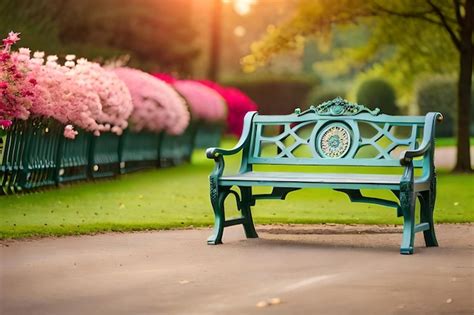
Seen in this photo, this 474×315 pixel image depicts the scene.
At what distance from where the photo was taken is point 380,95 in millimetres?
47375

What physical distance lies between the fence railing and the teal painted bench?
17.5ft

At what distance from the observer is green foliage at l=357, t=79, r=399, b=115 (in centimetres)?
4731

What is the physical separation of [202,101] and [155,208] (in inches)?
600

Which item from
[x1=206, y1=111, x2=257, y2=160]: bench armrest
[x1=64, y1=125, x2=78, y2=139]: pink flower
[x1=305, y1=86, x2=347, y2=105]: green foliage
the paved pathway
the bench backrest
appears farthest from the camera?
[x1=305, y1=86, x2=347, y2=105]: green foliage

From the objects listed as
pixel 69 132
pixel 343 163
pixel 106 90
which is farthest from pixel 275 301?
pixel 106 90

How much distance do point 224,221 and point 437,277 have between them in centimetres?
276

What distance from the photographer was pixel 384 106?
47.3m

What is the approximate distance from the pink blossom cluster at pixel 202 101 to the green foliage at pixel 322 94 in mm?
22820

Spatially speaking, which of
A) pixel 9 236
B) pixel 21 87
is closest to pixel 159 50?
pixel 21 87

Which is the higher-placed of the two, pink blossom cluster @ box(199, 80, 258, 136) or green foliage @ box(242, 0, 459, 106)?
green foliage @ box(242, 0, 459, 106)

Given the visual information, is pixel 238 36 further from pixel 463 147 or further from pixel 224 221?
pixel 224 221

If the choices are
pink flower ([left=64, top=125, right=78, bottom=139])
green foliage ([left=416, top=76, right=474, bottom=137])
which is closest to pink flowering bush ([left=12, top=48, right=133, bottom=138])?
pink flower ([left=64, top=125, right=78, bottom=139])

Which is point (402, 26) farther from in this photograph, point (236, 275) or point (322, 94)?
point (322, 94)

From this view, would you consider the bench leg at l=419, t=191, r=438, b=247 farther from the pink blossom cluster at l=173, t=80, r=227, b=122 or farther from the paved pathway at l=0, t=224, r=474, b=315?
the pink blossom cluster at l=173, t=80, r=227, b=122
